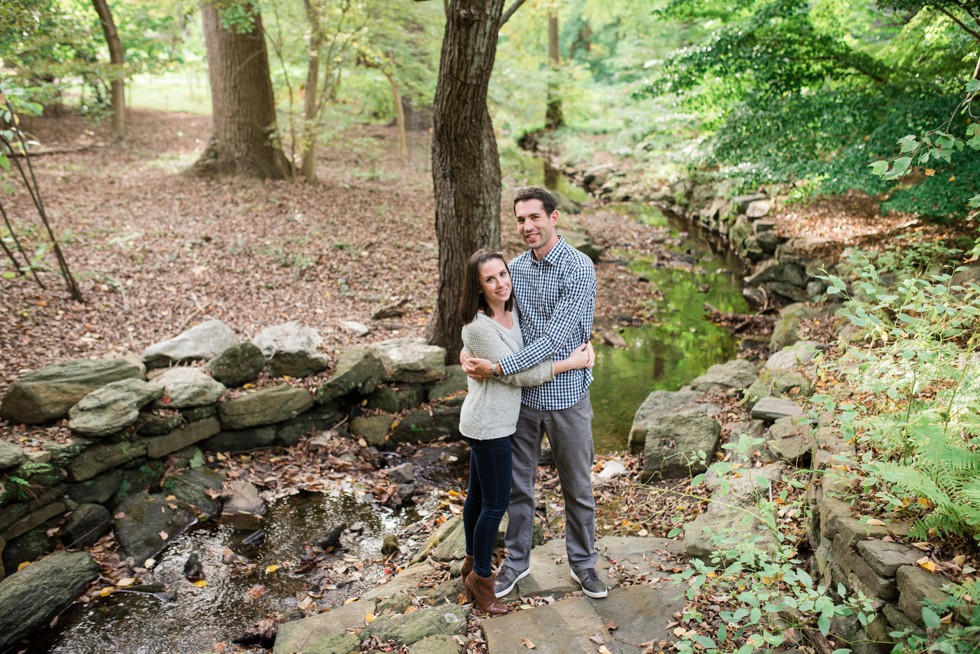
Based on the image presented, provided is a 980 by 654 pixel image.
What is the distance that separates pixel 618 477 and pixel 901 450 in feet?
8.25

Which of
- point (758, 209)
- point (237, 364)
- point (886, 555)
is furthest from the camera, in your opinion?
point (758, 209)

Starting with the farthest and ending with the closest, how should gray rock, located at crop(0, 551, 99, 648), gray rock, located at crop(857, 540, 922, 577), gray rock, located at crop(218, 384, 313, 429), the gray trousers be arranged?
1. gray rock, located at crop(218, 384, 313, 429)
2. gray rock, located at crop(0, 551, 99, 648)
3. the gray trousers
4. gray rock, located at crop(857, 540, 922, 577)

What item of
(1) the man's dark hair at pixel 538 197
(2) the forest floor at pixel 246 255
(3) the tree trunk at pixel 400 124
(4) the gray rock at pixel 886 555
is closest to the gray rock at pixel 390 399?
(2) the forest floor at pixel 246 255

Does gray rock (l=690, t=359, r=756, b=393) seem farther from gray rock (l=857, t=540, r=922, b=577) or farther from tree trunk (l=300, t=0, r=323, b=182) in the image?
tree trunk (l=300, t=0, r=323, b=182)

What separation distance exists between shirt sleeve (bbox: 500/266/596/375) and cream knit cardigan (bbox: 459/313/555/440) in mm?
75

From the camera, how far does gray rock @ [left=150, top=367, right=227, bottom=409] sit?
551cm

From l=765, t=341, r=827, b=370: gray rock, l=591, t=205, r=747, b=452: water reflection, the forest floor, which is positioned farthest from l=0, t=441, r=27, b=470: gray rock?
l=765, t=341, r=827, b=370: gray rock

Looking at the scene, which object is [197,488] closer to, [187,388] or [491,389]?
[187,388]

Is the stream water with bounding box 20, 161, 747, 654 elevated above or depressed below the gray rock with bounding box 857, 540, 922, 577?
below

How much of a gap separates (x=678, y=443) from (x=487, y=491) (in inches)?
101

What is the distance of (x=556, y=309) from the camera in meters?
3.44

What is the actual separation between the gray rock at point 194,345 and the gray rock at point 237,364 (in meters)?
0.22

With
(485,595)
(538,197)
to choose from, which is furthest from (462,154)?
(485,595)

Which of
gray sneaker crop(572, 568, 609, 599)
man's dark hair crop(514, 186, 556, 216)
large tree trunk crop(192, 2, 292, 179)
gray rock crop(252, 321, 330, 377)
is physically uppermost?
large tree trunk crop(192, 2, 292, 179)
